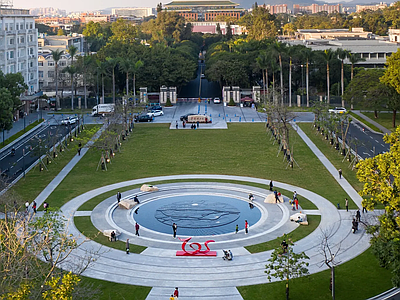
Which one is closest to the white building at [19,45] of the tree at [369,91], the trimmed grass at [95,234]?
the tree at [369,91]

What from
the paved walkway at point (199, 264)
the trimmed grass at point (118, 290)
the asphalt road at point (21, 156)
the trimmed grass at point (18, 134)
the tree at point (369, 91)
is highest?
the tree at point (369, 91)

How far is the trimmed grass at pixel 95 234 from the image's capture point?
49.5 meters

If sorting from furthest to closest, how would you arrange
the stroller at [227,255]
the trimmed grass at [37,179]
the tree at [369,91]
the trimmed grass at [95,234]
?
the tree at [369,91] < the trimmed grass at [37,179] < the trimmed grass at [95,234] < the stroller at [227,255]

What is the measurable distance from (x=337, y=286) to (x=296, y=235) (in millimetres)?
10128

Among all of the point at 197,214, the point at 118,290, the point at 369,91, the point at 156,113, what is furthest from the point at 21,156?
the point at 369,91

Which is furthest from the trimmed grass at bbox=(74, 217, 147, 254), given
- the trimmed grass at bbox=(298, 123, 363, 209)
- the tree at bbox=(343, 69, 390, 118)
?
the tree at bbox=(343, 69, 390, 118)

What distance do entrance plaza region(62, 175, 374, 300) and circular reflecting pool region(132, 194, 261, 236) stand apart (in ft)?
2.52

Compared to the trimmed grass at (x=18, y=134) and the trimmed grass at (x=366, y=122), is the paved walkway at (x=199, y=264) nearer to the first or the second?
the trimmed grass at (x=18, y=134)

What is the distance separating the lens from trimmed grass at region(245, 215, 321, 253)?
4922 cm

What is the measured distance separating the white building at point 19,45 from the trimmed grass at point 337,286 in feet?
308

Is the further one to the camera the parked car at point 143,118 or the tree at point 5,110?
the parked car at point 143,118

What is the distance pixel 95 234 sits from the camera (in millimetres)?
52625

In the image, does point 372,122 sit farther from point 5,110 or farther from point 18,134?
point 5,110

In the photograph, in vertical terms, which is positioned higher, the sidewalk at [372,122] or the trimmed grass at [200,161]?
the sidewalk at [372,122]
